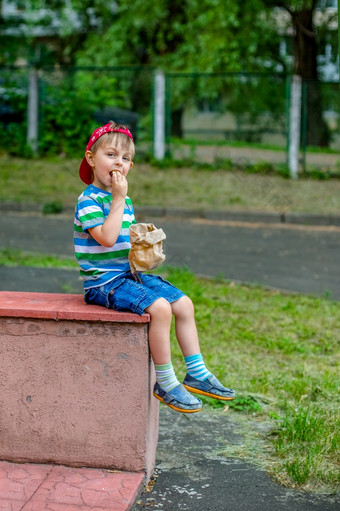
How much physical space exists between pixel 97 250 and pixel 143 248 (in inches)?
9.1

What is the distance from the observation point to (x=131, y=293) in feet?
11.1

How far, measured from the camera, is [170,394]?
345 centimetres

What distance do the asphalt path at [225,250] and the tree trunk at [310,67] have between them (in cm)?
598

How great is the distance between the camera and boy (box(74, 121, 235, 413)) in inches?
133

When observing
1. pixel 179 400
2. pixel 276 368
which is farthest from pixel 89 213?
pixel 276 368

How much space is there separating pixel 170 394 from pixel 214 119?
15.8m

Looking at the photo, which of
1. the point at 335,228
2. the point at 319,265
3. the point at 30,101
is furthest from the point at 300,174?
the point at 319,265

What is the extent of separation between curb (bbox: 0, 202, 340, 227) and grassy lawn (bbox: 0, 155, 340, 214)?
0.63 ft

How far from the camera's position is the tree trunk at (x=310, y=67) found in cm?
1772

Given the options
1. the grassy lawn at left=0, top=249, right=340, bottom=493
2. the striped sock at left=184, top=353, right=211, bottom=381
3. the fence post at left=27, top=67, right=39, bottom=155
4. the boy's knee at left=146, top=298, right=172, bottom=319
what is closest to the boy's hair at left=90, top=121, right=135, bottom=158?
the boy's knee at left=146, top=298, right=172, bottom=319

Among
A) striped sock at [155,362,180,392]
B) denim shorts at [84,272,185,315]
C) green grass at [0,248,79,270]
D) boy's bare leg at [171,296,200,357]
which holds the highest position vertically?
denim shorts at [84,272,185,315]

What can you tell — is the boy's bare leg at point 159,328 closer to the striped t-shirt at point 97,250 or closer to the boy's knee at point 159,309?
the boy's knee at point 159,309

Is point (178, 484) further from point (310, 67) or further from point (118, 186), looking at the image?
point (310, 67)

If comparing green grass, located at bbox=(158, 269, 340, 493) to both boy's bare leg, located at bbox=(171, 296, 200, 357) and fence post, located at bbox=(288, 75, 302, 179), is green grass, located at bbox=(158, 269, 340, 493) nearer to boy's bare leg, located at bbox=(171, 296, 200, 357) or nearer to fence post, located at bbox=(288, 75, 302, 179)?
boy's bare leg, located at bbox=(171, 296, 200, 357)
